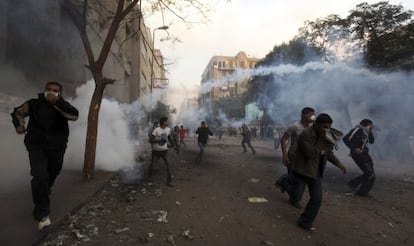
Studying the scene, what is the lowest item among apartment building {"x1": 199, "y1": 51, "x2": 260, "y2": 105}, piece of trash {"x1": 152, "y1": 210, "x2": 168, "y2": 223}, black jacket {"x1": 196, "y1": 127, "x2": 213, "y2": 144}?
piece of trash {"x1": 152, "y1": 210, "x2": 168, "y2": 223}

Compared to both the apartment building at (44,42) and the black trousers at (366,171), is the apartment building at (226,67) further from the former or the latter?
the black trousers at (366,171)

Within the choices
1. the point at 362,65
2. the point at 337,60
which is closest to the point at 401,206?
the point at 362,65

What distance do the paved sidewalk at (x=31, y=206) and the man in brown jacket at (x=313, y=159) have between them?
3.28 meters

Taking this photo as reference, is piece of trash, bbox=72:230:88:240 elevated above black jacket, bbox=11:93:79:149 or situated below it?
below

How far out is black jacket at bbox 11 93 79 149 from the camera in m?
4.34

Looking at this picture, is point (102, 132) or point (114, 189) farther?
point (102, 132)

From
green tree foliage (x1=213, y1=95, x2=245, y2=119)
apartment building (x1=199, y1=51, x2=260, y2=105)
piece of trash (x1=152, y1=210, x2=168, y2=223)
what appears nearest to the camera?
piece of trash (x1=152, y1=210, x2=168, y2=223)

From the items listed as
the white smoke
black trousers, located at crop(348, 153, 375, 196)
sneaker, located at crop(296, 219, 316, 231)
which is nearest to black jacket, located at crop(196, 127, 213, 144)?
the white smoke

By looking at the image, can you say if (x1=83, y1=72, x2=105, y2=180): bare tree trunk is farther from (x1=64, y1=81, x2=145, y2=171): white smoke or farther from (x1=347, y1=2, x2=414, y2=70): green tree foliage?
(x1=347, y1=2, x2=414, y2=70): green tree foliage

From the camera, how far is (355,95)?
16234 millimetres

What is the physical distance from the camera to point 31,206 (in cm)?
527

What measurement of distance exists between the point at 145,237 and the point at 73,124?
25.0ft

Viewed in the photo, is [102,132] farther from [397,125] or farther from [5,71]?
[397,125]

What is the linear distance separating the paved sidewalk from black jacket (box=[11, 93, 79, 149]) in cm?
97
